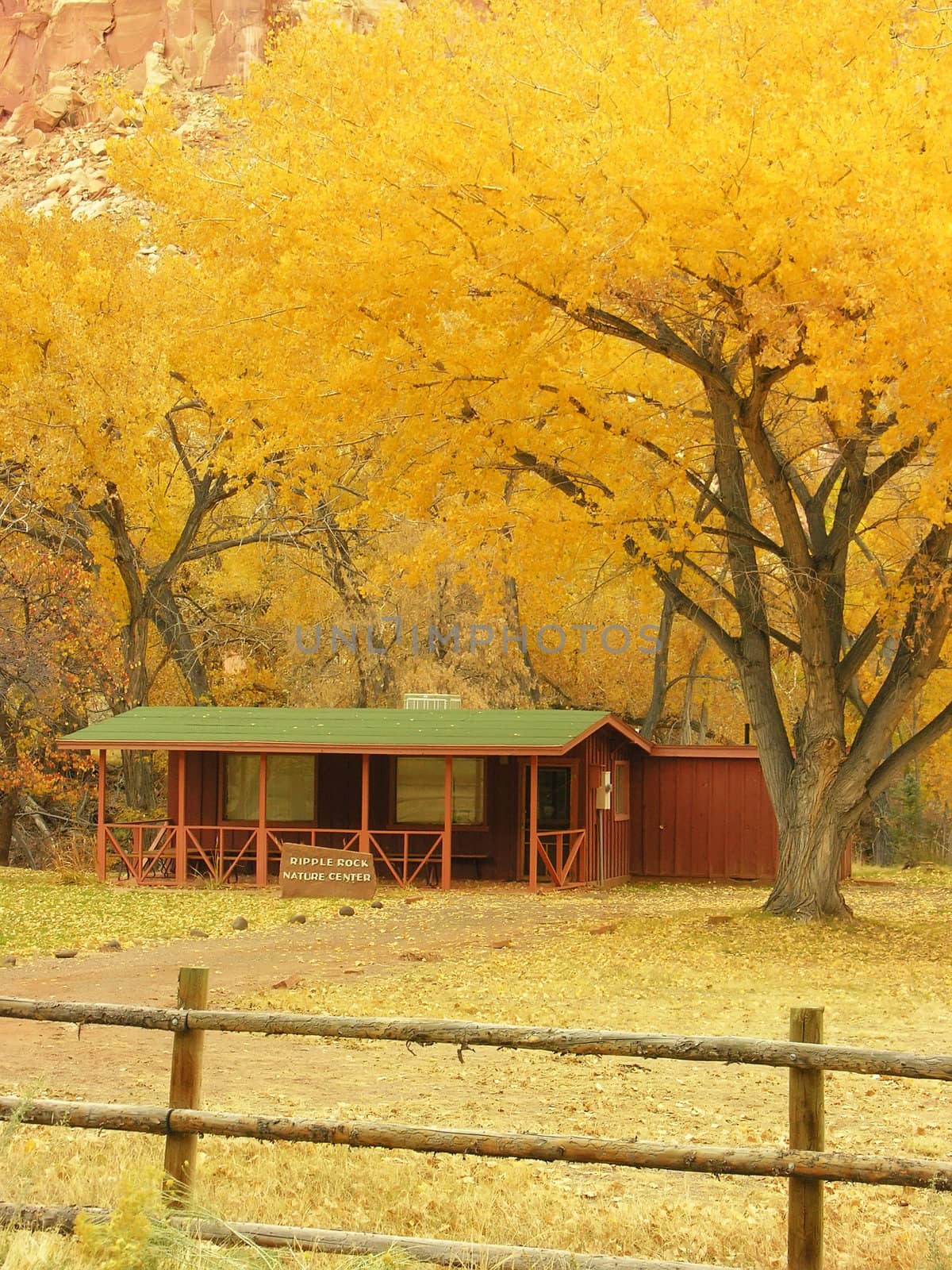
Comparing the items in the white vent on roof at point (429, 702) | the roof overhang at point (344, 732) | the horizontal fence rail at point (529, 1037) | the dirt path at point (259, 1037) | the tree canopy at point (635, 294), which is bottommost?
the dirt path at point (259, 1037)

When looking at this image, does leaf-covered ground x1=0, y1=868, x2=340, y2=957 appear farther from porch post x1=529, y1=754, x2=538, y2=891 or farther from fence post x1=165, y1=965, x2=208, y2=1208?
fence post x1=165, y1=965, x2=208, y2=1208

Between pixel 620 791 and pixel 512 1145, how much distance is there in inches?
888

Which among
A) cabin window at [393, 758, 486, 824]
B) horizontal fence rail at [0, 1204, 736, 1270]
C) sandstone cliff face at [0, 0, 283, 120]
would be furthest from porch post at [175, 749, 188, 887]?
sandstone cliff face at [0, 0, 283, 120]

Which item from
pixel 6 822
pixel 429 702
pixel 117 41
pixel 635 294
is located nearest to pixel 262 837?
pixel 429 702

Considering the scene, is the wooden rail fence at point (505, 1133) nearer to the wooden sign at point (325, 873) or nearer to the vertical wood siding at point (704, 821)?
the wooden sign at point (325, 873)

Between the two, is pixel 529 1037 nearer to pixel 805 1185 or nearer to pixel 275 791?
pixel 805 1185

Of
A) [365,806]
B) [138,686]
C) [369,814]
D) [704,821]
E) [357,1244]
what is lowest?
[357,1244]

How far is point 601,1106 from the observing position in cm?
884

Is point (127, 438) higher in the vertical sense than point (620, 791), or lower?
higher

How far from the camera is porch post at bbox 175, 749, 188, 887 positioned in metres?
24.7

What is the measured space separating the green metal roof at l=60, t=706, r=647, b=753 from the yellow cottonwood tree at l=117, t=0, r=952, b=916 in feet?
16.2

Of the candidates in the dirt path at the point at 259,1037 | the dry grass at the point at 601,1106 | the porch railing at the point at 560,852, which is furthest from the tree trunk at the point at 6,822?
the dry grass at the point at 601,1106

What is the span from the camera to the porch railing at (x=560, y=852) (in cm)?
2444

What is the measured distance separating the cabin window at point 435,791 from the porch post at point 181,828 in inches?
142
